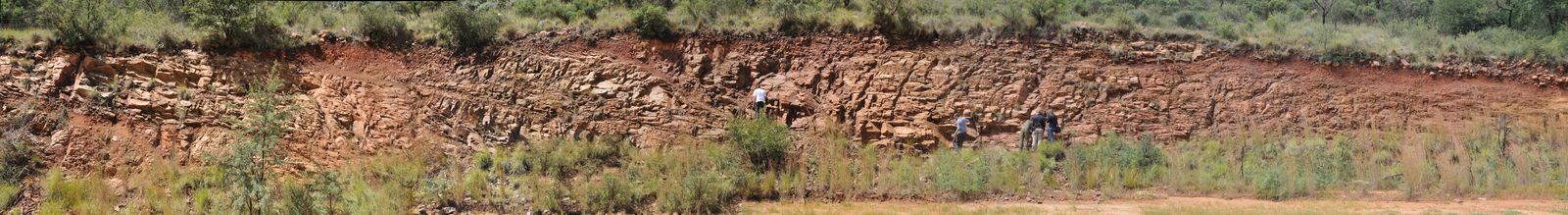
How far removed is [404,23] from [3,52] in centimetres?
511

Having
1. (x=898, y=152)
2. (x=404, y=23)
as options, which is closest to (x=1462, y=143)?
(x=898, y=152)

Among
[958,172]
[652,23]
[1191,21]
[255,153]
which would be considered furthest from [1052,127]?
[255,153]

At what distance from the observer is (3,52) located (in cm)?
1499

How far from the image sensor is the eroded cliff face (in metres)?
14.5

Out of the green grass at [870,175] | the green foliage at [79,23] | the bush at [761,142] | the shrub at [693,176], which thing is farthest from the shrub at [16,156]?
the bush at [761,142]

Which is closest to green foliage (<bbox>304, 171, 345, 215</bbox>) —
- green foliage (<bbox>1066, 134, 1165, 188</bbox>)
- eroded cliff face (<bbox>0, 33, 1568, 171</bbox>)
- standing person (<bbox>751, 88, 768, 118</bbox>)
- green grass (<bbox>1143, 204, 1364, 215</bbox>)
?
eroded cliff face (<bbox>0, 33, 1568, 171</bbox>)

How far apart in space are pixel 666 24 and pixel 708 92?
130 cm

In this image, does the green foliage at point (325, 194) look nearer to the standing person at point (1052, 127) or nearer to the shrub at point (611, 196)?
the shrub at point (611, 196)

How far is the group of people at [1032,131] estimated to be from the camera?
1477cm

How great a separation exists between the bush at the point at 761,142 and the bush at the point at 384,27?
538 centimetres

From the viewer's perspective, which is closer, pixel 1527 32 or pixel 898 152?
pixel 898 152

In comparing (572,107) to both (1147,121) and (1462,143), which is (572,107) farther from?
(1462,143)

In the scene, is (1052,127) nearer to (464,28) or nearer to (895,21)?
(895,21)

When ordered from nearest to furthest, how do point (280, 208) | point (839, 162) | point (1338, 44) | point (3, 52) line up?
point (280, 208)
point (839, 162)
point (3, 52)
point (1338, 44)
